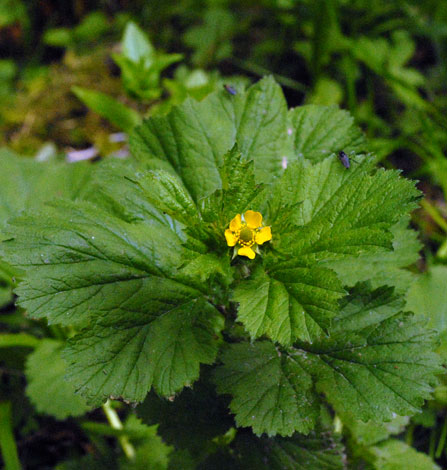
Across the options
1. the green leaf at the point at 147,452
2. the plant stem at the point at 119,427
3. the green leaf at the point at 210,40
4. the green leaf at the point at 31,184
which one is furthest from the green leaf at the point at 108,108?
the green leaf at the point at 147,452

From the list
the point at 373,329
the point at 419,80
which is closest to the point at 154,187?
the point at 373,329

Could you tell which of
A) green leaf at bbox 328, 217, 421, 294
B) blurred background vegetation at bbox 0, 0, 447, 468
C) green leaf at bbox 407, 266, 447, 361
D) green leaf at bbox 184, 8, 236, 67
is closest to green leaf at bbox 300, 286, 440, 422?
green leaf at bbox 328, 217, 421, 294

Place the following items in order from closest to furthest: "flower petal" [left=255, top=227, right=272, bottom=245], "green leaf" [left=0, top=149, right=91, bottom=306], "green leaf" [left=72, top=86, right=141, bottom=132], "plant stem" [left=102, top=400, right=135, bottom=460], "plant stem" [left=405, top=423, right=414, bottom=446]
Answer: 1. "flower petal" [left=255, top=227, right=272, bottom=245]
2. "plant stem" [left=405, top=423, right=414, bottom=446]
3. "plant stem" [left=102, top=400, right=135, bottom=460]
4. "green leaf" [left=0, top=149, right=91, bottom=306]
5. "green leaf" [left=72, top=86, right=141, bottom=132]

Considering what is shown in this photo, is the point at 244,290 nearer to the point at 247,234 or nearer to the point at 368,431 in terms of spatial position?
the point at 247,234

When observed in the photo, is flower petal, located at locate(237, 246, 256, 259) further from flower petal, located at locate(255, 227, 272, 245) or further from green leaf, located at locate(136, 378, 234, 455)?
green leaf, located at locate(136, 378, 234, 455)

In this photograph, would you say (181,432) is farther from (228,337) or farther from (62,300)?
(62,300)

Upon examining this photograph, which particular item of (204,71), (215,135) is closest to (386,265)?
(215,135)
